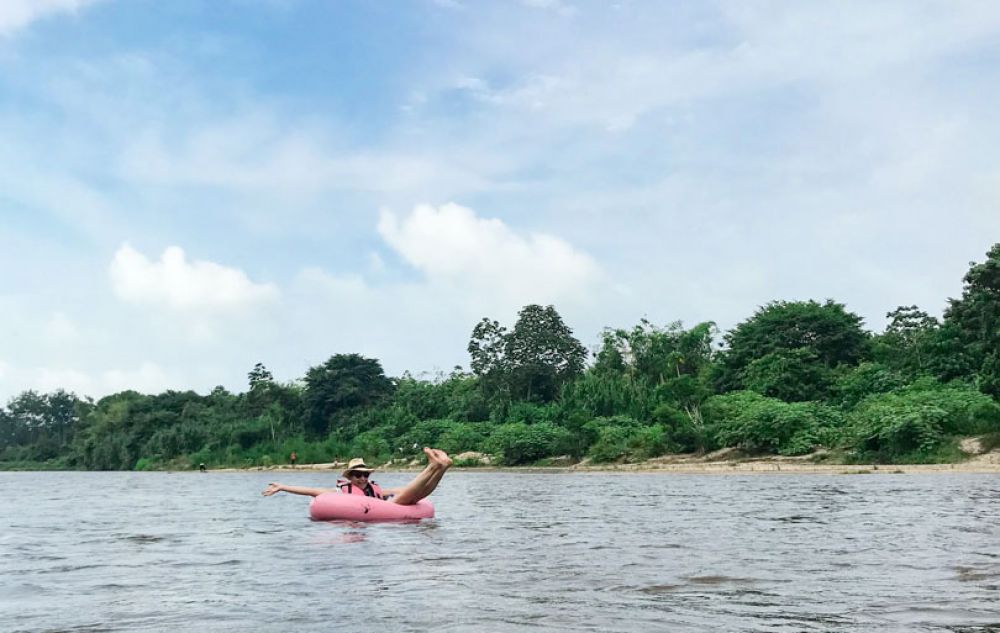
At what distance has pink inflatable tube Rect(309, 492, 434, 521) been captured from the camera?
15070 millimetres

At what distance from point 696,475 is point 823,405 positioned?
8704 millimetres

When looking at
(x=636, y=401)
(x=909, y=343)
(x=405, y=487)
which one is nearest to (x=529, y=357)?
(x=636, y=401)

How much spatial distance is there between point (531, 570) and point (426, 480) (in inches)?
222

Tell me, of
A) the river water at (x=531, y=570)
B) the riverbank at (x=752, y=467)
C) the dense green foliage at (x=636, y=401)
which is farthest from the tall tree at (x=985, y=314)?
the river water at (x=531, y=570)

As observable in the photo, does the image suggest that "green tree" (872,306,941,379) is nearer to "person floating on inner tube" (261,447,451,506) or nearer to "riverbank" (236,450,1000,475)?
"riverbank" (236,450,1000,475)

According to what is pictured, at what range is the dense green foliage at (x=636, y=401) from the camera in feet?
121

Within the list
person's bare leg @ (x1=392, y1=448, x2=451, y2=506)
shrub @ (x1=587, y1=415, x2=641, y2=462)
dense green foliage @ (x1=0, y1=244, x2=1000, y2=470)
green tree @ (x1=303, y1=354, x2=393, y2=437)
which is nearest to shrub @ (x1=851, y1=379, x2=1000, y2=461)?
dense green foliage @ (x1=0, y1=244, x2=1000, y2=470)

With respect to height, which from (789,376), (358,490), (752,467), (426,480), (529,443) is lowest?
(752,467)

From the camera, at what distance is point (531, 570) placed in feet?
32.0

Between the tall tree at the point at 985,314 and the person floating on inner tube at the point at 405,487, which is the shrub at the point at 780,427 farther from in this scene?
the person floating on inner tube at the point at 405,487

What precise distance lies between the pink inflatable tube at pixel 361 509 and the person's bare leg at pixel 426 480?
6.2 inches

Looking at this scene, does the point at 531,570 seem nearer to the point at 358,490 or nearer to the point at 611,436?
the point at 358,490

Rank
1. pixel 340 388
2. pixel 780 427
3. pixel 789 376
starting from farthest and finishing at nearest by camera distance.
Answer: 1. pixel 340 388
2. pixel 789 376
3. pixel 780 427

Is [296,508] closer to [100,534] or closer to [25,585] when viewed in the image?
[100,534]
